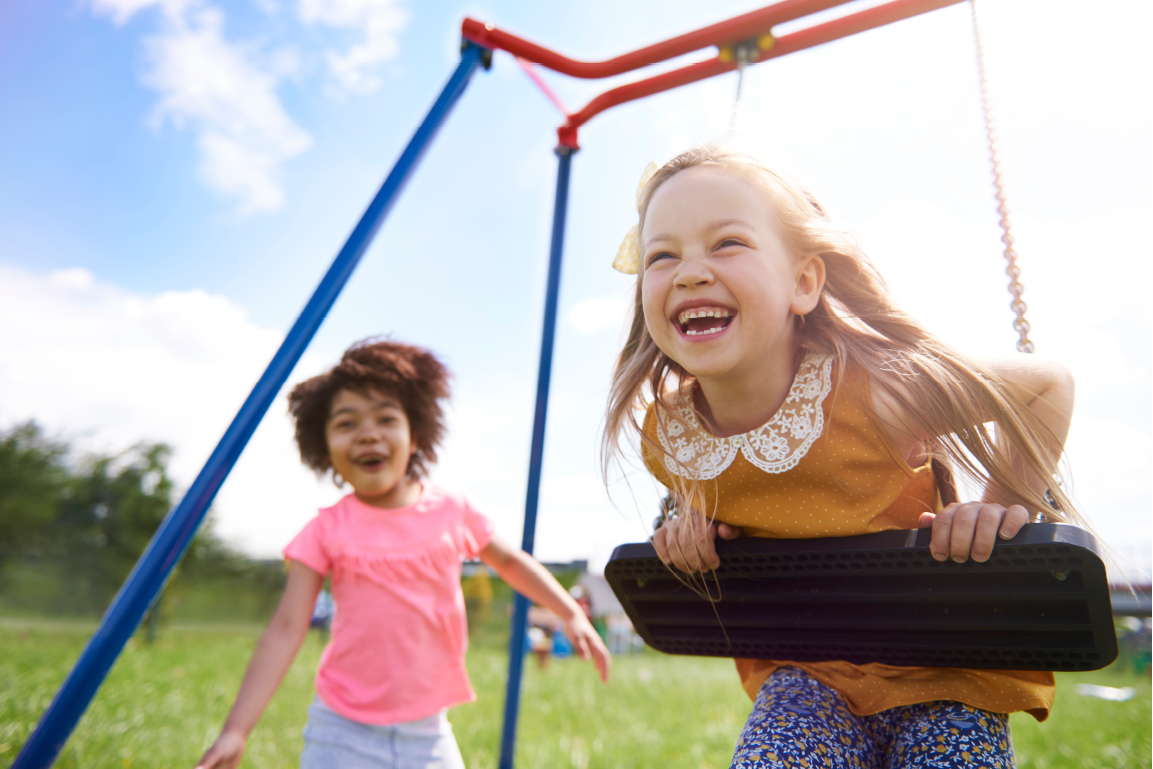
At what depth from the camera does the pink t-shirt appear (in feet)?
6.63

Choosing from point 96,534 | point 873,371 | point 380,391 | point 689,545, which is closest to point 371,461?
point 380,391

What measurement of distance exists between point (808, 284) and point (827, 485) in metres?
0.41

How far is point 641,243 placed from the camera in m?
1.47

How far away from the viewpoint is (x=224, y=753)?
1.55 metres

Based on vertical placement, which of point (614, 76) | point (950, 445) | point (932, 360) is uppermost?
point (614, 76)

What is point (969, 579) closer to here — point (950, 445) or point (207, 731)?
point (950, 445)

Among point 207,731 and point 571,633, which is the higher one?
point 571,633

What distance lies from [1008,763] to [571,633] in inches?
49.4

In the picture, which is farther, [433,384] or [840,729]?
[433,384]

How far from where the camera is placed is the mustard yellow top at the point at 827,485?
4.32 ft

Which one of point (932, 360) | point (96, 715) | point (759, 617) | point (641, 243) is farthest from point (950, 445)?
point (96, 715)

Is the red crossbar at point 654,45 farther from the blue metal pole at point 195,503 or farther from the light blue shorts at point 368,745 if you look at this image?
the light blue shorts at point 368,745

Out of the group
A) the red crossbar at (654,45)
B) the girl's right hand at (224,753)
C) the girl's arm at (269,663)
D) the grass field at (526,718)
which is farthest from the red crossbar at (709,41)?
the grass field at (526,718)

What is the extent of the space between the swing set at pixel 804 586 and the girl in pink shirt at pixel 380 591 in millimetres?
425
